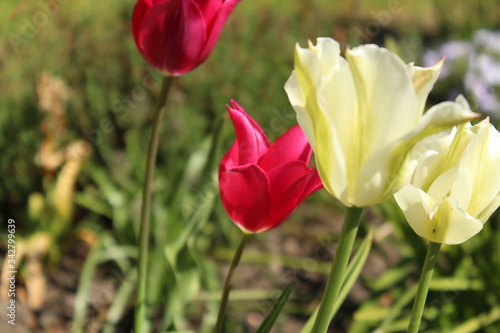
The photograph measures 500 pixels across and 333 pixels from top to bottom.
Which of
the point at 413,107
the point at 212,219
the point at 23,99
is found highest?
the point at 413,107

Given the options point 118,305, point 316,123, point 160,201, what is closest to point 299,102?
point 316,123

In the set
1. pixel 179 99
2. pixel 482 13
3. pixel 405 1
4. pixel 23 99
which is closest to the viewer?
pixel 23 99

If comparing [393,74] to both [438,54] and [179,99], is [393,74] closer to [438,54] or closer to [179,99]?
[179,99]

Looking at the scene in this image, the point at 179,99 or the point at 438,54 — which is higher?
the point at 179,99

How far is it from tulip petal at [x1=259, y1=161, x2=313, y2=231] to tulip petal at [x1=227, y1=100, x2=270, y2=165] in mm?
28

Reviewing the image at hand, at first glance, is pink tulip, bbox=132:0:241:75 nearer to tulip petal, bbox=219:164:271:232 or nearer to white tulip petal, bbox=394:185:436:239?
tulip petal, bbox=219:164:271:232

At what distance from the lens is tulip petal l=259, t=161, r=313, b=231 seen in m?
0.73

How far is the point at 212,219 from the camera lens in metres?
2.51

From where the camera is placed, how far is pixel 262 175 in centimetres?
74

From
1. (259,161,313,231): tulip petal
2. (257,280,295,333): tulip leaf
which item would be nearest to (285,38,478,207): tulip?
(259,161,313,231): tulip petal

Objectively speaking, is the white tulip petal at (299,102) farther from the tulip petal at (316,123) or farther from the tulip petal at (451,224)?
the tulip petal at (451,224)

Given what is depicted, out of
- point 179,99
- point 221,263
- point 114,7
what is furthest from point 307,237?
point 114,7

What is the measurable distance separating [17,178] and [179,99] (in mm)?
672

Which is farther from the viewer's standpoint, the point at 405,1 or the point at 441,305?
the point at 405,1
